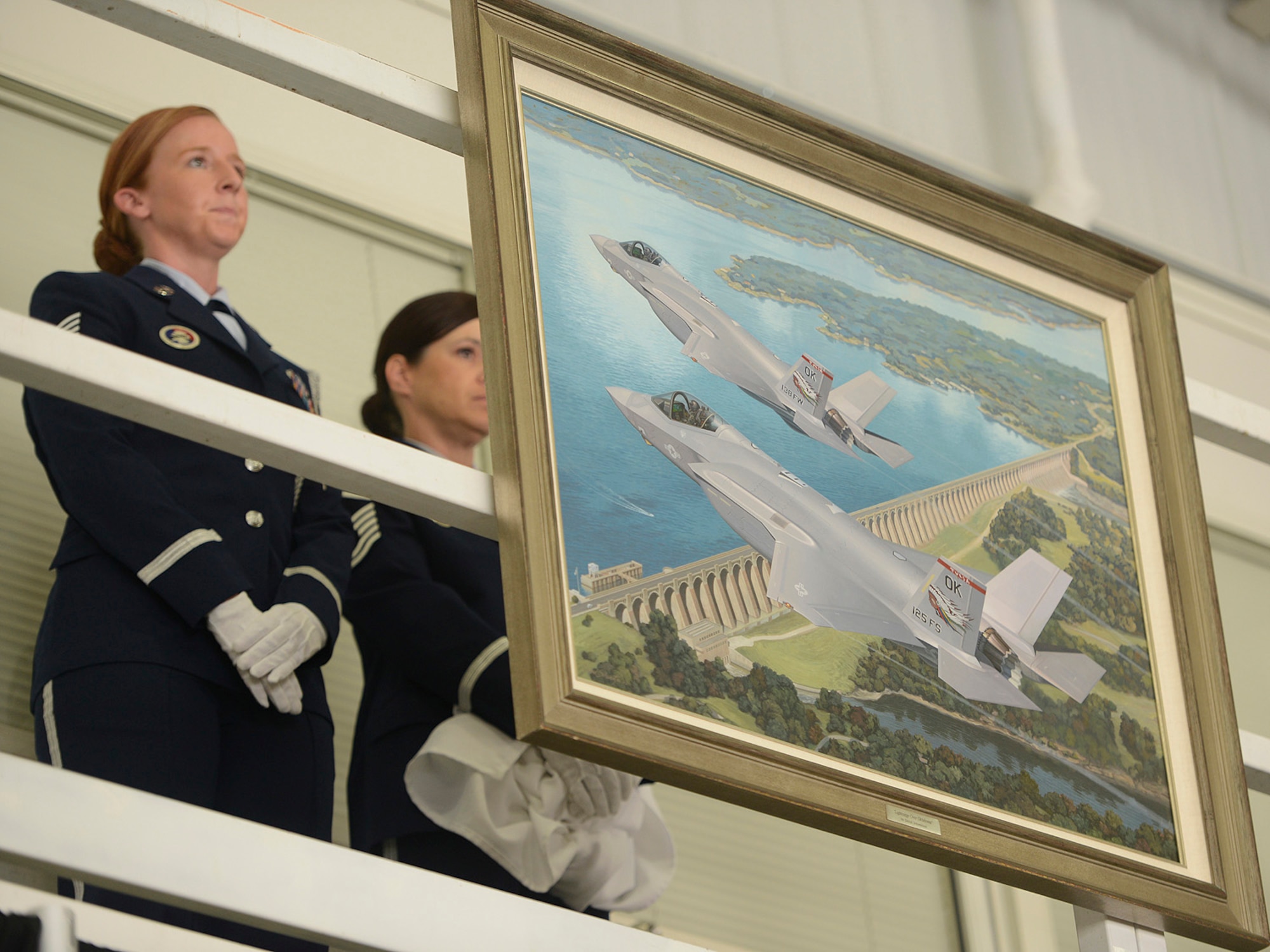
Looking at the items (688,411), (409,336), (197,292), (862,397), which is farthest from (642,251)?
(409,336)

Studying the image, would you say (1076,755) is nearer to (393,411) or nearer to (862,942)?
(393,411)

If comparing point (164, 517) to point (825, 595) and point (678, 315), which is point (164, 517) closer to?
point (678, 315)

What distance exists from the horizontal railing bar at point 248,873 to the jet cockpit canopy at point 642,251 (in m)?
0.70

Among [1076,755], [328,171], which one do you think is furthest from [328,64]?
[328,171]

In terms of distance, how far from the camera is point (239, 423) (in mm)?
1488

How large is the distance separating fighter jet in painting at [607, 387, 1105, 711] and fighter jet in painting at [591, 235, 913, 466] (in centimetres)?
8

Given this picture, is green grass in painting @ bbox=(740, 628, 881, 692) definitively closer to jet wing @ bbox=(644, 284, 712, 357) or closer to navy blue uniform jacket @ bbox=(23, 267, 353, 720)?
jet wing @ bbox=(644, 284, 712, 357)

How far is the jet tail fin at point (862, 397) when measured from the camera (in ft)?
6.15

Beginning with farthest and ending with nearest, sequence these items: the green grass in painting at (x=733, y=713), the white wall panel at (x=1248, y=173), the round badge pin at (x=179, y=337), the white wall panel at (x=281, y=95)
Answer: the white wall panel at (x=1248, y=173) < the white wall panel at (x=281, y=95) < the round badge pin at (x=179, y=337) < the green grass in painting at (x=733, y=713)

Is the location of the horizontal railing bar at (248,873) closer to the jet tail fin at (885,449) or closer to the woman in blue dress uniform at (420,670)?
the woman in blue dress uniform at (420,670)

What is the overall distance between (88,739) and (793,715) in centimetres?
73

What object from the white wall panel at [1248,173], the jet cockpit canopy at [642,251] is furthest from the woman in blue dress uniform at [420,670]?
the white wall panel at [1248,173]

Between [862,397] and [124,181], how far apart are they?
1.03 meters

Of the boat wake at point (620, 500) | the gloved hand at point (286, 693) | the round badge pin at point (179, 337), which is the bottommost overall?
the gloved hand at point (286, 693)
